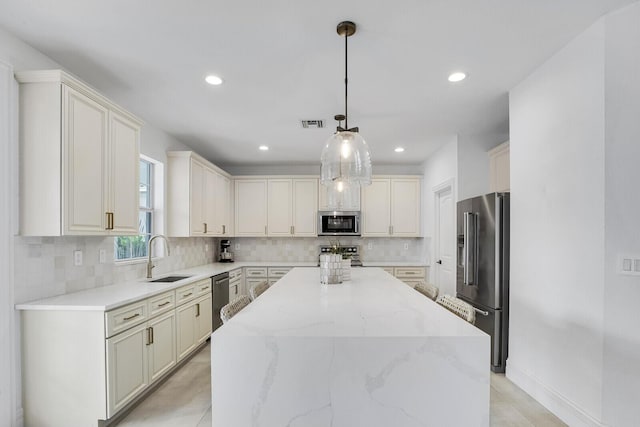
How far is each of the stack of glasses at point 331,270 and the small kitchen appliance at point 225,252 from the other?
130 inches

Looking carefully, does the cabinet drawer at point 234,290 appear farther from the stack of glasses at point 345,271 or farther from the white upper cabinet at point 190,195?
the stack of glasses at point 345,271

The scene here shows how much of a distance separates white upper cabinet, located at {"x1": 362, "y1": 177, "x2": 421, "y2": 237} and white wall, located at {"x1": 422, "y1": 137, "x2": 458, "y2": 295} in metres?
0.17

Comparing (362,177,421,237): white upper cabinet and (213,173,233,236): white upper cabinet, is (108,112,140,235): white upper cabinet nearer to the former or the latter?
(213,173,233,236): white upper cabinet

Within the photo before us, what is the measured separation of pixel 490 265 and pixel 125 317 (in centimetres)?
306

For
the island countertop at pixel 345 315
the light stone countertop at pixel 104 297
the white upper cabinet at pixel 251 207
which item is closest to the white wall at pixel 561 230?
the island countertop at pixel 345 315

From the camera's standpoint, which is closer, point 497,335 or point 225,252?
point 497,335

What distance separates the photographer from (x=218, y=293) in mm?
4184

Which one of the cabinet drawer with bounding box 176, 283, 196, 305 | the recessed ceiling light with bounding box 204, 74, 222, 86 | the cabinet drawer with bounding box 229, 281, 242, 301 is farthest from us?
the cabinet drawer with bounding box 229, 281, 242, 301

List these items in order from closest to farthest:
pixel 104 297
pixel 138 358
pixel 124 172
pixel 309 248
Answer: pixel 104 297 < pixel 138 358 < pixel 124 172 < pixel 309 248

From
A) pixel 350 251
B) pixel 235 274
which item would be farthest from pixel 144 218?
pixel 350 251

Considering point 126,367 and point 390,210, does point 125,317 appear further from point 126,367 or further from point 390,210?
point 390,210

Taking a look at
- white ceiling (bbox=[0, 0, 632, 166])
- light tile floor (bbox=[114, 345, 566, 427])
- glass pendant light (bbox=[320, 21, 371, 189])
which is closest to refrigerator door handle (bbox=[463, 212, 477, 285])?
light tile floor (bbox=[114, 345, 566, 427])

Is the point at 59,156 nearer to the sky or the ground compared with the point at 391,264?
nearer to the sky

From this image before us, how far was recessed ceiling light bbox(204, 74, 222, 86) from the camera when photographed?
8.45 feet
